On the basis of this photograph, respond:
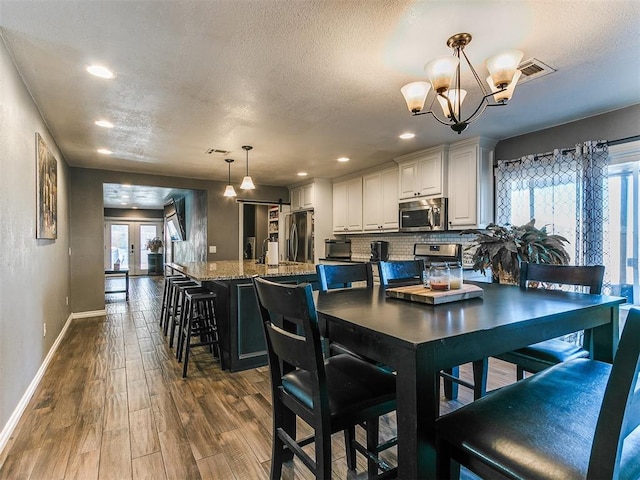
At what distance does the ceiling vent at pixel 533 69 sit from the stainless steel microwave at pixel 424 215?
5.97 ft

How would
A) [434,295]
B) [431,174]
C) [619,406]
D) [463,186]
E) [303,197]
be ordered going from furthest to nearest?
[303,197], [431,174], [463,186], [434,295], [619,406]

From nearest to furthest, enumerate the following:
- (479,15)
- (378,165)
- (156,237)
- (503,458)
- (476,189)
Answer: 1. (503,458)
2. (479,15)
3. (476,189)
4. (378,165)
5. (156,237)

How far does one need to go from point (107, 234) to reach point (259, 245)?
6.08 metres

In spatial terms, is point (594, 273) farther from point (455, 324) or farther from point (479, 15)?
point (479, 15)

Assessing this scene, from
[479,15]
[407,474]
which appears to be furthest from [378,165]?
[407,474]

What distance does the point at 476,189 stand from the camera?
3773mm

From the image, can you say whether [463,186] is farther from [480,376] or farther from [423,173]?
[480,376]

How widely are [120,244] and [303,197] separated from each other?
27.7ft

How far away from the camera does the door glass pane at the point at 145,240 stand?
12.0m

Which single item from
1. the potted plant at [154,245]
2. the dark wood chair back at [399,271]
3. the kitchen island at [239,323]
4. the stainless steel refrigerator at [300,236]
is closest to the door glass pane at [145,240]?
the potted plant at [154,245]

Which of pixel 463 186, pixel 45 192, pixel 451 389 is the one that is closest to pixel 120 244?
pixel 45 192

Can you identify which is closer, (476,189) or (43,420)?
(43,420)

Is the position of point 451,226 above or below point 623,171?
below

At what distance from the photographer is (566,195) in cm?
330
